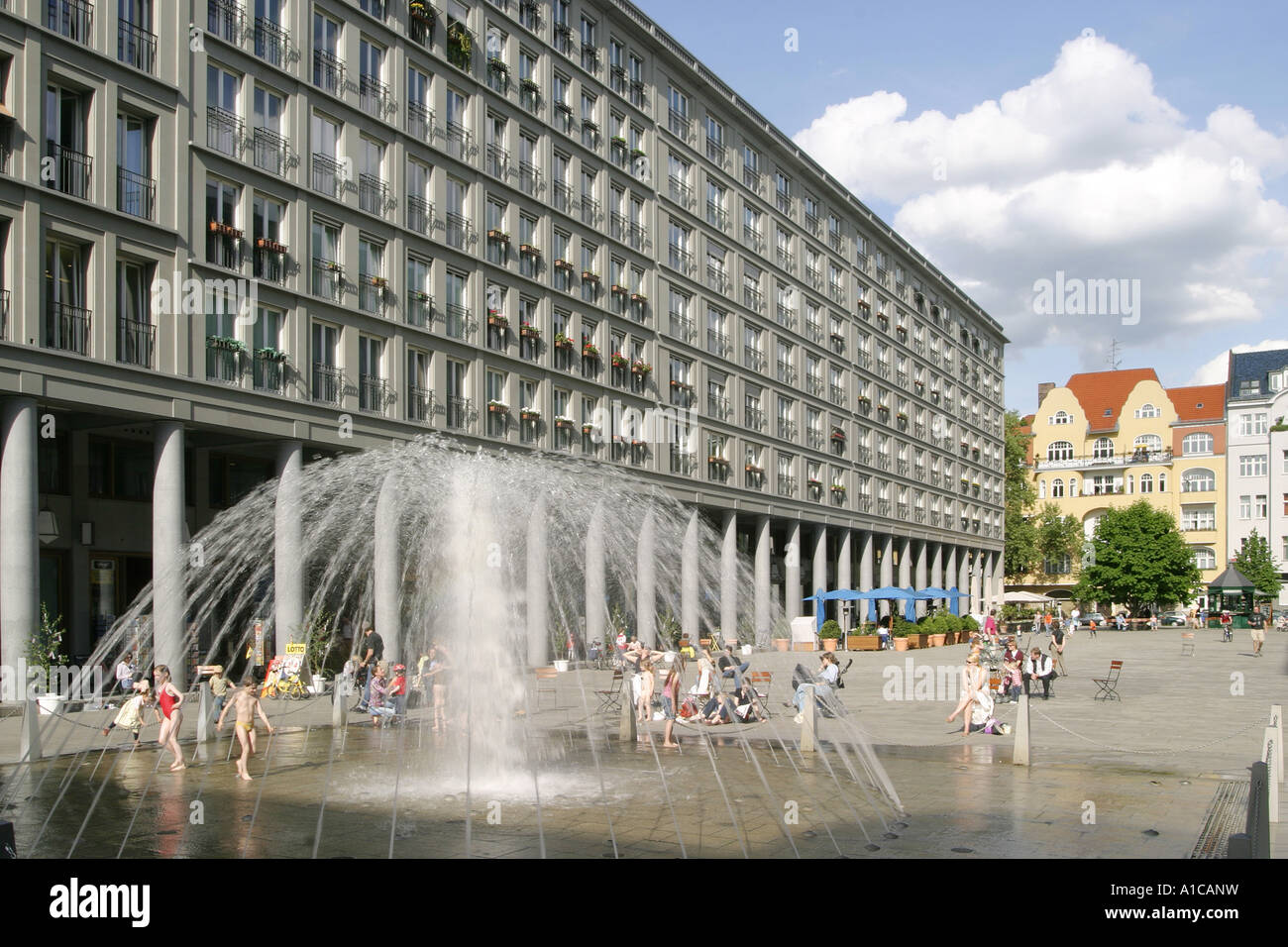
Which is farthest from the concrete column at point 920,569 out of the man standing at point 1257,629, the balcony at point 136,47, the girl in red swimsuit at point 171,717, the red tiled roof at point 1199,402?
the girl in red swimsuit at point 171,717

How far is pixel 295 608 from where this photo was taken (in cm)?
3241

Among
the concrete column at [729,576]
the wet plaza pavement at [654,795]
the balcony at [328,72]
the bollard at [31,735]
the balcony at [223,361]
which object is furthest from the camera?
the concrete column at [729,576]

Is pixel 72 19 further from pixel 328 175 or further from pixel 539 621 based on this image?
pixel 539 621

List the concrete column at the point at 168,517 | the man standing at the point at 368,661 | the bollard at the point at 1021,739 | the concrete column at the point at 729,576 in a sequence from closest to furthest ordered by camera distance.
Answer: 1. the bollard at the point at 1021,739
2. the man standing at the point at 368,661
3. the concrete column at the point at 168,517
4. the concrete column at the point at 729,576

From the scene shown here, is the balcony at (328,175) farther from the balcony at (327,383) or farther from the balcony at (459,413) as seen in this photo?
the balcony at (459,413)

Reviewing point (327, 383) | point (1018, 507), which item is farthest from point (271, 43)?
point (1018, 507)

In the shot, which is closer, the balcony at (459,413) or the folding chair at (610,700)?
the folding chair at (610,700)

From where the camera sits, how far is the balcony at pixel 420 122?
129ft

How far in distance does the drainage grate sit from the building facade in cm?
10484

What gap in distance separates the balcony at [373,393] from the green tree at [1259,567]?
86.3 meters

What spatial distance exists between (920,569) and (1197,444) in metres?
45.1

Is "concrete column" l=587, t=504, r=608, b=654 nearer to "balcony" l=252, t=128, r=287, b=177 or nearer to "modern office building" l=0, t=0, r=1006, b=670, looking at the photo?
"modern office building" l=0, t=0, r=1006, b=670

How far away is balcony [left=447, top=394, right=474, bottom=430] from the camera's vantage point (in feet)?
132
